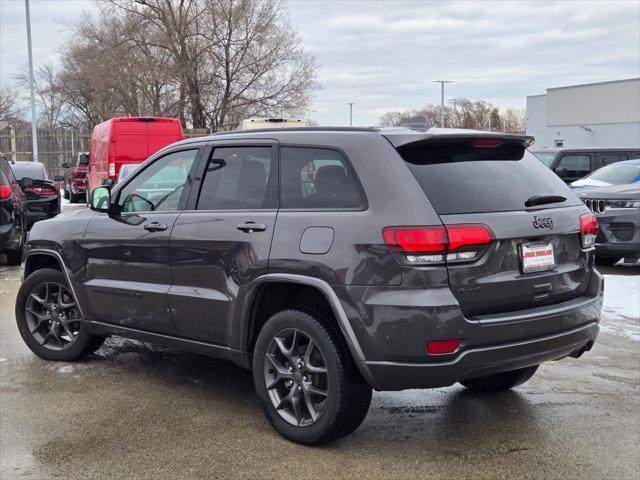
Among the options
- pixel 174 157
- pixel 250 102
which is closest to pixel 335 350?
pixel 174 157

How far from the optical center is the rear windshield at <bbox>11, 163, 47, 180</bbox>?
1507 centimetres

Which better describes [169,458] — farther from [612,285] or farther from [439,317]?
[612,285]

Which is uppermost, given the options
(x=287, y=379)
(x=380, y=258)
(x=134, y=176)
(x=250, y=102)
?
(x=250, y=102)

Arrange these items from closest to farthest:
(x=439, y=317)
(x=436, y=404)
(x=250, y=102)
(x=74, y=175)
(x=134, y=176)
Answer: (x=439, y=317) → (x=436, y=404) → (x=134, y=176) → (x=74, y=175) → (x=250, y=102)

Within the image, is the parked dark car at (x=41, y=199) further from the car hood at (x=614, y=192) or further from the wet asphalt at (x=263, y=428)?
the car hood at (x=614, y=192)

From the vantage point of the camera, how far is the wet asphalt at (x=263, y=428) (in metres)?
3.87

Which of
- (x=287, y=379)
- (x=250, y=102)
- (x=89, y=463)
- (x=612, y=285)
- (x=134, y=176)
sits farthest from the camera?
(x=250, y=102)

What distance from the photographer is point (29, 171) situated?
1534cm

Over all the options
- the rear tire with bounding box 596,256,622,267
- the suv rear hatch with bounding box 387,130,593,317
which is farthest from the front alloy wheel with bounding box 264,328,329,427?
the rear tire with bounding box 596,256,622,267

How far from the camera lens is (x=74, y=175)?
76.9ft

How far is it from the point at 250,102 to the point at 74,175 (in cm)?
1191

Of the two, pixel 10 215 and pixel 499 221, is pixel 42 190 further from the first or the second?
pixel 499 221

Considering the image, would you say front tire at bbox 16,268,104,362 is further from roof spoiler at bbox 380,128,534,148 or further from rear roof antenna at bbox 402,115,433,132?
→ roof spoiler at bbox 380,128,534,148

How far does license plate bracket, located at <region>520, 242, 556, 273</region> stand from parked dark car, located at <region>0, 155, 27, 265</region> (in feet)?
27.0
